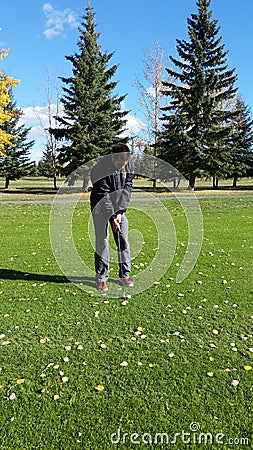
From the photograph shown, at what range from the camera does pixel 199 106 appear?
90.3 ft

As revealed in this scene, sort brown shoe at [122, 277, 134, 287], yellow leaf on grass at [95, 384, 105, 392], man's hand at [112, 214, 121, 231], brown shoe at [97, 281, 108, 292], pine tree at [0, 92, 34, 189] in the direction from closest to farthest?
yellow leaf on grass at [95, 384, 105, 392] → man's hand at [112, 214, 121, 231] → brown shoe at [97, 281, 108, 292] → brown shoe at [122, 277, 134, 287] → pine tree at [0, 92, 34, 189]

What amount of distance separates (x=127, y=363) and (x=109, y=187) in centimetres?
236

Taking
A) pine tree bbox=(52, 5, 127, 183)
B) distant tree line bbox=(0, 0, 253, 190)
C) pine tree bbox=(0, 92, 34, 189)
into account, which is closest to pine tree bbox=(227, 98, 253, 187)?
distant tree line bbox=(0, 0, 253, 190)

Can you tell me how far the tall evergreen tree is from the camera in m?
27.5

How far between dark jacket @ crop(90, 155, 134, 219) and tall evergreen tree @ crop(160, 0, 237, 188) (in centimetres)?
2301

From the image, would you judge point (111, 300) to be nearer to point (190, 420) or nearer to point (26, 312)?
point (26, 312)

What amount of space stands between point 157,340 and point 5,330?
1.70 meters

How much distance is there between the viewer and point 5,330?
162 inches

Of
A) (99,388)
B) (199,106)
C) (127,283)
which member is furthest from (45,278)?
(199,106)

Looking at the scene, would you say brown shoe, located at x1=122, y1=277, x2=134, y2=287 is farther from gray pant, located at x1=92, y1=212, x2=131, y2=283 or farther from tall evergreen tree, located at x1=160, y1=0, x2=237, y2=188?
tall evergreen tree, located at x1=160, y1=0, x2=237, y2=188

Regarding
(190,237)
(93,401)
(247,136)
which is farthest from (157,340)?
(247,136)

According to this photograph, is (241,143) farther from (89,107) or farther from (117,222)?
(117,222)

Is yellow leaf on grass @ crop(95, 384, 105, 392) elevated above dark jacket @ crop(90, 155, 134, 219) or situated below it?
below

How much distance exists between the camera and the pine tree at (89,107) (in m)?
28.4
